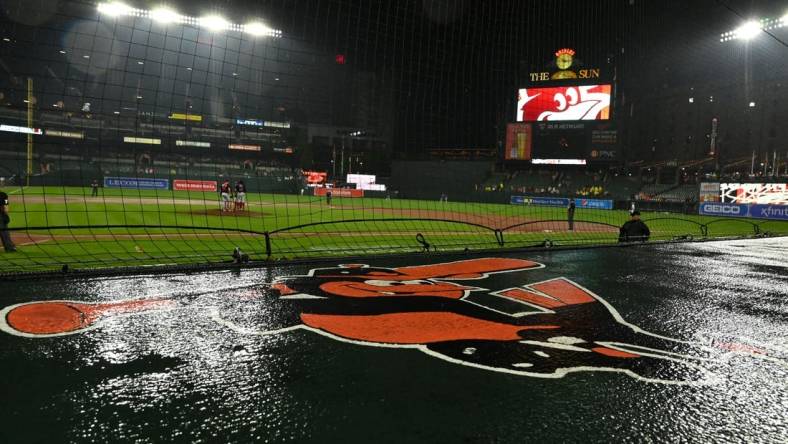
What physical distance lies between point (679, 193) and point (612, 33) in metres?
16.2

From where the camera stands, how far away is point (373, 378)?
2.96 m

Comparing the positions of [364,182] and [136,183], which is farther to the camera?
→ [364,182]

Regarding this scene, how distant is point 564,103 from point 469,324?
172 feet

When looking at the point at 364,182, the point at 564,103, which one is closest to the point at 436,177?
the point at 364,182

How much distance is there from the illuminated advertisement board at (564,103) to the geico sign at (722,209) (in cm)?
1741

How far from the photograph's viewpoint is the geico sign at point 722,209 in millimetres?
33406

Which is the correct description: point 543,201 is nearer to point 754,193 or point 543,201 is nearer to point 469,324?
point 754,193

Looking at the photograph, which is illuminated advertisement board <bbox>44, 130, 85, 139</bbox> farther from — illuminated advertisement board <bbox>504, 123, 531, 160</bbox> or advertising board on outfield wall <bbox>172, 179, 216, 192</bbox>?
illuminated advertisement board <bbox>504, 123, 531, 160</bbox>

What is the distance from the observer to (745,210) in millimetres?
32812

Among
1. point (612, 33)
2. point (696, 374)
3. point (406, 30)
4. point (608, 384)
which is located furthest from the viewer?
point (612, 33)

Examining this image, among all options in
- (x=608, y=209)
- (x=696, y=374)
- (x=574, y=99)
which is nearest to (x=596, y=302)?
(x=696, y=374)

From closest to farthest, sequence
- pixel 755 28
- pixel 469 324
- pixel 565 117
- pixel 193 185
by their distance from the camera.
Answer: pixel 469 324 → pixel 755 28 → pixel 193 185 → pixel 565 117

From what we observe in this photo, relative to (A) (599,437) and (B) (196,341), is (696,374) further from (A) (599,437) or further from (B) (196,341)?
(B) (196,341)

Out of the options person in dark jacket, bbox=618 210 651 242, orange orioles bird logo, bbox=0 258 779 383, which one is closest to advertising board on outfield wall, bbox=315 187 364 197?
person in dark jacket, bbox=618 210 651 242
